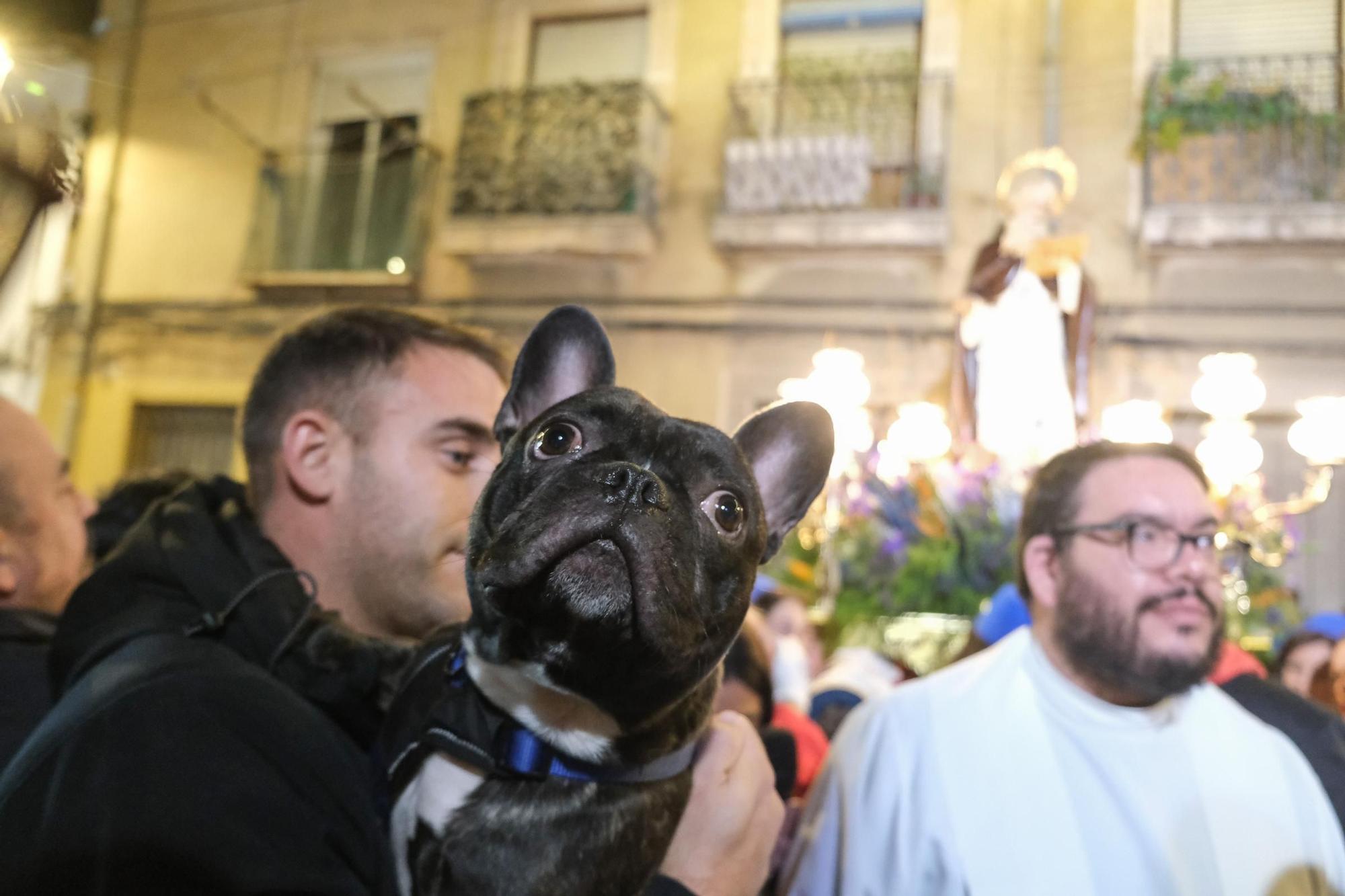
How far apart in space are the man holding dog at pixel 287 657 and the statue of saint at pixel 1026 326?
4.64 meters

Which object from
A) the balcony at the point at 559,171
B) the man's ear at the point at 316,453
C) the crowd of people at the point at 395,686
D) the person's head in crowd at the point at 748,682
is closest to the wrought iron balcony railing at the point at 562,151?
the balcony at the point at 559,171

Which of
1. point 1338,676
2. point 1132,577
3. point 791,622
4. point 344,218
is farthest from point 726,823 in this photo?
point 344,218

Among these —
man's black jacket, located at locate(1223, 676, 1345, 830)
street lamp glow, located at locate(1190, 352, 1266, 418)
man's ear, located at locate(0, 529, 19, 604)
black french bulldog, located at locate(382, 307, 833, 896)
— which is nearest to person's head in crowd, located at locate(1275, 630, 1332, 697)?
street lamp glow, located at locate(1190, 352, 1266, 418)

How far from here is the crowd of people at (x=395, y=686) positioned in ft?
3.63

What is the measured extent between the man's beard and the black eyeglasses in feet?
0.24

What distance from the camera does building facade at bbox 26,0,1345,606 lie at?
27.3 ft

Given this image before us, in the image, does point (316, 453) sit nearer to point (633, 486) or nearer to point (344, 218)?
point (633, 486)

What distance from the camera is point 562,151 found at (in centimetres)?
985

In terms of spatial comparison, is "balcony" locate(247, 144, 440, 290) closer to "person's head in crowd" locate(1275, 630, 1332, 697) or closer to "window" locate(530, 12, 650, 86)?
"window" locate(530, 12, 650, 86)

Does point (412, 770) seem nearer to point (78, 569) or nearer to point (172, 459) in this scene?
point (78, 569)

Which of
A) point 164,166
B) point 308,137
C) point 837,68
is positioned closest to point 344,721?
point 837,68

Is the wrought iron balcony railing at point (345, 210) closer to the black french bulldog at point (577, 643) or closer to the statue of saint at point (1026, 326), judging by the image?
the statue of saint at point (1026, 326)

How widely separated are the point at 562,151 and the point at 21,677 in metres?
8.85

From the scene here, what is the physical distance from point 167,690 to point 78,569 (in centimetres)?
114
